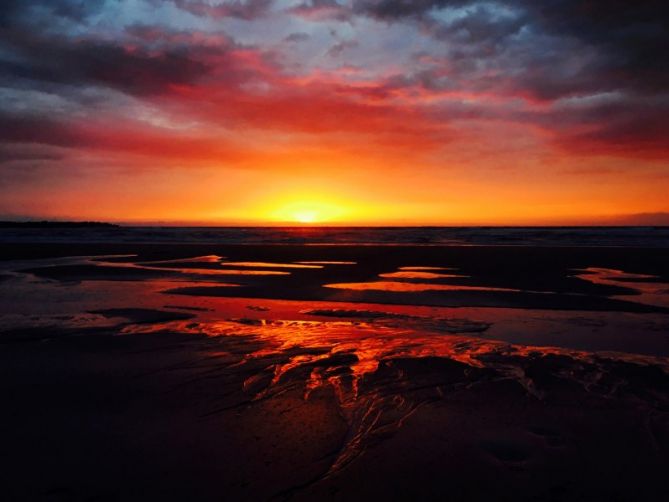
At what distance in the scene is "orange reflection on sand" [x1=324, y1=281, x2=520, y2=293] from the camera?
14250 mm

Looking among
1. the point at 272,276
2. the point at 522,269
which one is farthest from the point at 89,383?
the point at 522,269

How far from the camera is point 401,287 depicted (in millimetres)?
14711

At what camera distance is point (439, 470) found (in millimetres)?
3877

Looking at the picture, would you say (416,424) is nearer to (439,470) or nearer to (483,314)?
(439,470)

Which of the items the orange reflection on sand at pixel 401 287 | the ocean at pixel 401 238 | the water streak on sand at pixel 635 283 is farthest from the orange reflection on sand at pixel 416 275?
the ocean at pixel 401 238

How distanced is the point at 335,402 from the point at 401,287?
9.71 m

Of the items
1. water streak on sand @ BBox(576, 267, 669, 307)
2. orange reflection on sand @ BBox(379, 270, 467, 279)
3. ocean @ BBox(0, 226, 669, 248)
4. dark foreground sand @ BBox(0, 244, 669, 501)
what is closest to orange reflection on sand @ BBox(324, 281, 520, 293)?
orange reflection on sand @ BBox(379, 270, 467, 279)

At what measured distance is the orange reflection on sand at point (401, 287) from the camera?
46.8ft

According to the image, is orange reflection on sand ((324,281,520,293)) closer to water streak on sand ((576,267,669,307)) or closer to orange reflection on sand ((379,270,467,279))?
orange reflection on sand ((379,270,467,279))

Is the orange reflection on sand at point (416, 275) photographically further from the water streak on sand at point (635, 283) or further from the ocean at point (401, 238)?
the ocean at point (401, 238)

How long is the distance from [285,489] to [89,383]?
3487 mm

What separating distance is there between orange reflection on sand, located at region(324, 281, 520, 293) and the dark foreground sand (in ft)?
9.44

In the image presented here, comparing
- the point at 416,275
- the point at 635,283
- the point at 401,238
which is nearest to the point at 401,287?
the point at 416,275

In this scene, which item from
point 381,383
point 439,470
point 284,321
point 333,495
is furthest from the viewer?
point 284,321
